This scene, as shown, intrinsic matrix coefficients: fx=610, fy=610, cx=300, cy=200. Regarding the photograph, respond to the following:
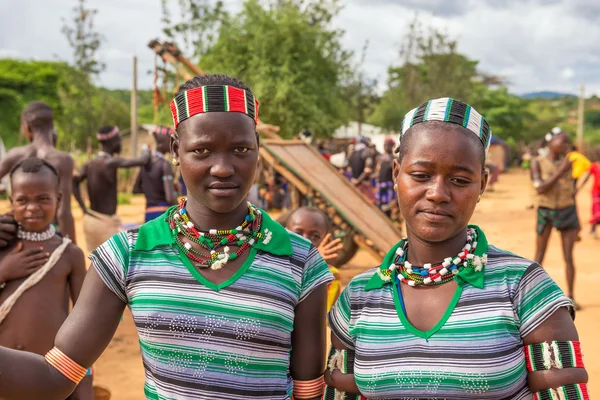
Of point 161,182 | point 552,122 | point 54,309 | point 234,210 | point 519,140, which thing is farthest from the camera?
point 552,122

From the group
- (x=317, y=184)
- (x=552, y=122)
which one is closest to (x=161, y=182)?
(x=317, y=184)

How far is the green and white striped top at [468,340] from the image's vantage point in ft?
4.92

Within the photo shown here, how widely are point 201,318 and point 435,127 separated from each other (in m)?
0.80

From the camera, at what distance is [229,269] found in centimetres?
167

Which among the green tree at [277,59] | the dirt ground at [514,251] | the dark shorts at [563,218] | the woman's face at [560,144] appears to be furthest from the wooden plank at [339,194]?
the green tree at [277,59]

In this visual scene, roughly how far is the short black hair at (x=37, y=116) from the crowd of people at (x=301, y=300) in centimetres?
349

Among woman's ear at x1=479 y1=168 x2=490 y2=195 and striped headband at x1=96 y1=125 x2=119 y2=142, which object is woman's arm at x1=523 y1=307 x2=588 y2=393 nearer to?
woman's ear at x1=479 y1=168 x2=490 y2=195

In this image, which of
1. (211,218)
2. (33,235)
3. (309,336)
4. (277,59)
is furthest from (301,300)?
(277,59)

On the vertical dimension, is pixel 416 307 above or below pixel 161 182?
below

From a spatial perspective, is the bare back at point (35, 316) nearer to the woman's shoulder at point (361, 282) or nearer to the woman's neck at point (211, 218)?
the woman's neck at point (211, 218)

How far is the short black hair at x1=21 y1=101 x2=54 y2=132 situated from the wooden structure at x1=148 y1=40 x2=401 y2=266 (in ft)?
8.35

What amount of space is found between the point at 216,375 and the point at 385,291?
20.0 inches

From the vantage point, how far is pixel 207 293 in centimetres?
162

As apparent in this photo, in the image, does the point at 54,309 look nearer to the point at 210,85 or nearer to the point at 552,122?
the point at 210,85
